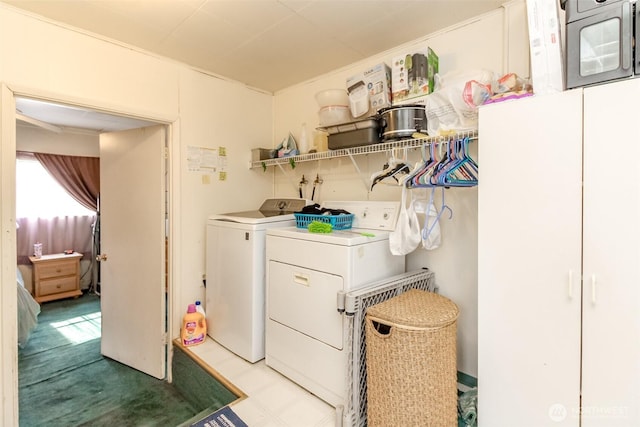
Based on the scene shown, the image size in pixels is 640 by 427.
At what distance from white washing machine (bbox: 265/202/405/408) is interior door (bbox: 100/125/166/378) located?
1.02 m

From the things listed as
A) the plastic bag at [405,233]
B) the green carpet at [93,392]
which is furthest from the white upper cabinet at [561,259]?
the green carpet at [93,392]

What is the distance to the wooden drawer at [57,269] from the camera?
431 cm

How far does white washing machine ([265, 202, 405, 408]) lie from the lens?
1.55 metres

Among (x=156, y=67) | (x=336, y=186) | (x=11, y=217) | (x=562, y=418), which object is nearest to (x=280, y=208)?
(x=336, y=186)

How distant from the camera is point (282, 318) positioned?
185 centimetres

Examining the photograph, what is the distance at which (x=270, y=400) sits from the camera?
168cm

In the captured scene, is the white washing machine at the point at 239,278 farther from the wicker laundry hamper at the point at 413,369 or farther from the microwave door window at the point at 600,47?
the microwave door window at the point at 600,47

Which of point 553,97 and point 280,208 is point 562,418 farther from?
point 280,208

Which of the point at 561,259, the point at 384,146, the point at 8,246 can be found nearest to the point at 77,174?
the point at 8,246

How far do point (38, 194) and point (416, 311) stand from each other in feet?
18.0

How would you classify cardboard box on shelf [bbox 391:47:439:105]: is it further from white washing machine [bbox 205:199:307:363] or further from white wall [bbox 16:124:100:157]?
white wall [bbox 16:124:100:157]

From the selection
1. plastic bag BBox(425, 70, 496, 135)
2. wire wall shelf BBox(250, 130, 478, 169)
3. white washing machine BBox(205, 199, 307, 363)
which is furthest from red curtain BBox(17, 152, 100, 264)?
plastic bag BBox(425, 70, 496, 135)

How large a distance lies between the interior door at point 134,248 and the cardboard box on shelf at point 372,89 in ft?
4.80

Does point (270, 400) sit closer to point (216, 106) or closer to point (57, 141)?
point (216, 106)
